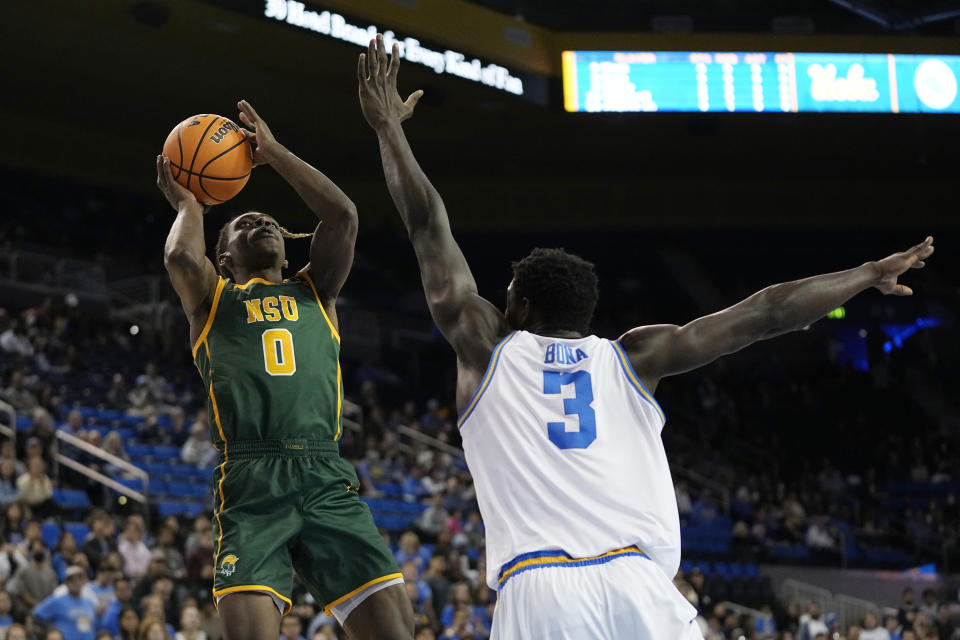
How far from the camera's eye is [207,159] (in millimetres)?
4871

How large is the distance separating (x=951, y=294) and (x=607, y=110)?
1090 cm

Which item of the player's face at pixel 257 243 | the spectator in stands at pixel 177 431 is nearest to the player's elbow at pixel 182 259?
the player's face at pixel 257 243

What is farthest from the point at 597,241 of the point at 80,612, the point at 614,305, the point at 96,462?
the point at 80,612

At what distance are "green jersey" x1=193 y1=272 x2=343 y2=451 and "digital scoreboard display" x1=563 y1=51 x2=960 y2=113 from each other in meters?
12.8

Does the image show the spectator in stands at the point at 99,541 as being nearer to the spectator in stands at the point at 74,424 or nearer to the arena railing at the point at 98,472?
the arena railing at the point at 98,472

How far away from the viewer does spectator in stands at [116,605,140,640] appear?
921 cm

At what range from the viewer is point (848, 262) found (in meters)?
25.1

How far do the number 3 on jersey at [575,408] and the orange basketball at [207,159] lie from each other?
1.97m

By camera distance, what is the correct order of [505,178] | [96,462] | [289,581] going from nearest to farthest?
1. [289,581]
2. [96,462]
3. [505,178]

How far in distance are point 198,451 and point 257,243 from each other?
29.5 feet

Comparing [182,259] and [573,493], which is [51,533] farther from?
[573,493]

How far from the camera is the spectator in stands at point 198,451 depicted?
13484mm

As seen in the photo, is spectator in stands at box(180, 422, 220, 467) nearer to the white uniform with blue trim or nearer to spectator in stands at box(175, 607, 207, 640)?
spectator in stands at box(175, 607, 207, 640)

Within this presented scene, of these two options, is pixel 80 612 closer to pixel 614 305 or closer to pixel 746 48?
pixel 746 48
